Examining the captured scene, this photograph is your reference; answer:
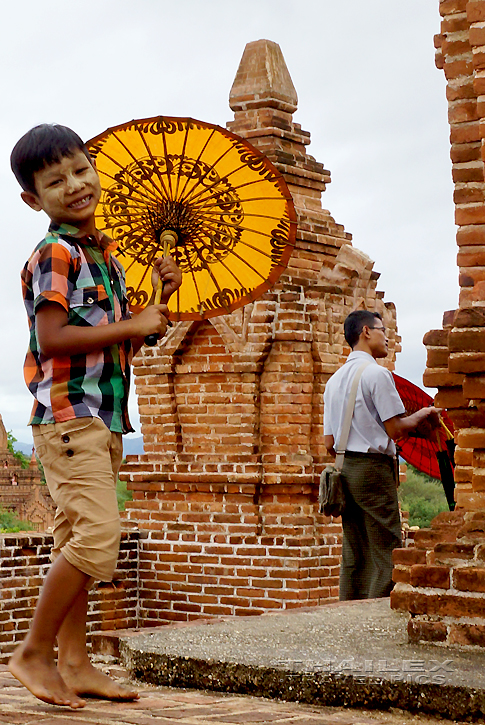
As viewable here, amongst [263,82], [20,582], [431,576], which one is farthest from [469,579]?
[263,82]

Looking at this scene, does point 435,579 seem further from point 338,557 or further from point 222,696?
point 338,557

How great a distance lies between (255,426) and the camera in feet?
25.1

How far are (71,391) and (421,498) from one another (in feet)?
68.2

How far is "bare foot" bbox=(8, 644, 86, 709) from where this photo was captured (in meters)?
2.78

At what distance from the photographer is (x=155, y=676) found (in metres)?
3.39

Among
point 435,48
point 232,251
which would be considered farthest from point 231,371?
point 435,48

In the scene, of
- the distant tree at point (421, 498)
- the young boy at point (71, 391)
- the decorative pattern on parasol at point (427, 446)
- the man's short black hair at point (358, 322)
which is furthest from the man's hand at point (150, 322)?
the distant tree at point (421, 498)

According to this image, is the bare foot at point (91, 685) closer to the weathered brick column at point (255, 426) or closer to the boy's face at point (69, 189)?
the boy's face at point (69, 189)

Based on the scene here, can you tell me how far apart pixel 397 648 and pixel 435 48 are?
2.94 meters

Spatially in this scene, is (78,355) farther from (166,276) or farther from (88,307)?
(166,276)

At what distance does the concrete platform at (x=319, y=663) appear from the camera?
9.34 feet

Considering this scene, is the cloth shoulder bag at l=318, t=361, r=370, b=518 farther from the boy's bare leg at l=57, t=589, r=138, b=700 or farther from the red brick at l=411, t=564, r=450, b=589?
the boy's bare leg at l=57, t=589, r=138, b=700

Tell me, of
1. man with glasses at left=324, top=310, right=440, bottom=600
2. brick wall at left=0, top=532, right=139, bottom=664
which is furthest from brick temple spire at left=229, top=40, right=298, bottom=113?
brick wall at left=0, top=532, right=139, bottom=664

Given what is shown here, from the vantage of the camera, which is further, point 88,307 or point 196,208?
point 196,208
